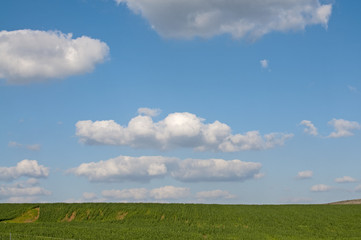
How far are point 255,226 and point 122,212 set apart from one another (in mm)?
23139

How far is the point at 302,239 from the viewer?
5088 cm

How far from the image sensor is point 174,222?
64.8 metres

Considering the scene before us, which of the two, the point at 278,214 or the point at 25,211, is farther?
the point at 25,211

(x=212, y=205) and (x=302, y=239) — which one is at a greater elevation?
(x=212, y=205)

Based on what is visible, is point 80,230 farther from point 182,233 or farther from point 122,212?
point 122,212

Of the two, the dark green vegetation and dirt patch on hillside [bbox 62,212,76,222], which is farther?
dirt patch on hillside [bbox 62,212,76,222]

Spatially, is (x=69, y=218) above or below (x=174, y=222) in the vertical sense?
above

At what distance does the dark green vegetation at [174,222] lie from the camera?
169ft

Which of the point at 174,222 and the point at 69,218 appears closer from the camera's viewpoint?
the point at 174,222

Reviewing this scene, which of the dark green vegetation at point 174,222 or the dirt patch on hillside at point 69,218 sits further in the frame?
the dirt patch on hillside at point 69,218

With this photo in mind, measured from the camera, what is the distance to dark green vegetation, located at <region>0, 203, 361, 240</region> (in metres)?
51.5

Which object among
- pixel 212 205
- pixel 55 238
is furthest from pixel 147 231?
pixel 212 205

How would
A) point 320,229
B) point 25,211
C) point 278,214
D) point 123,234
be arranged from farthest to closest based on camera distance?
1. point 25,211
2. point 278,214
3. point 320,229
4. point 123,234

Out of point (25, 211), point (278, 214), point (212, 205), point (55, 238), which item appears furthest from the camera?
point (212, 205)
